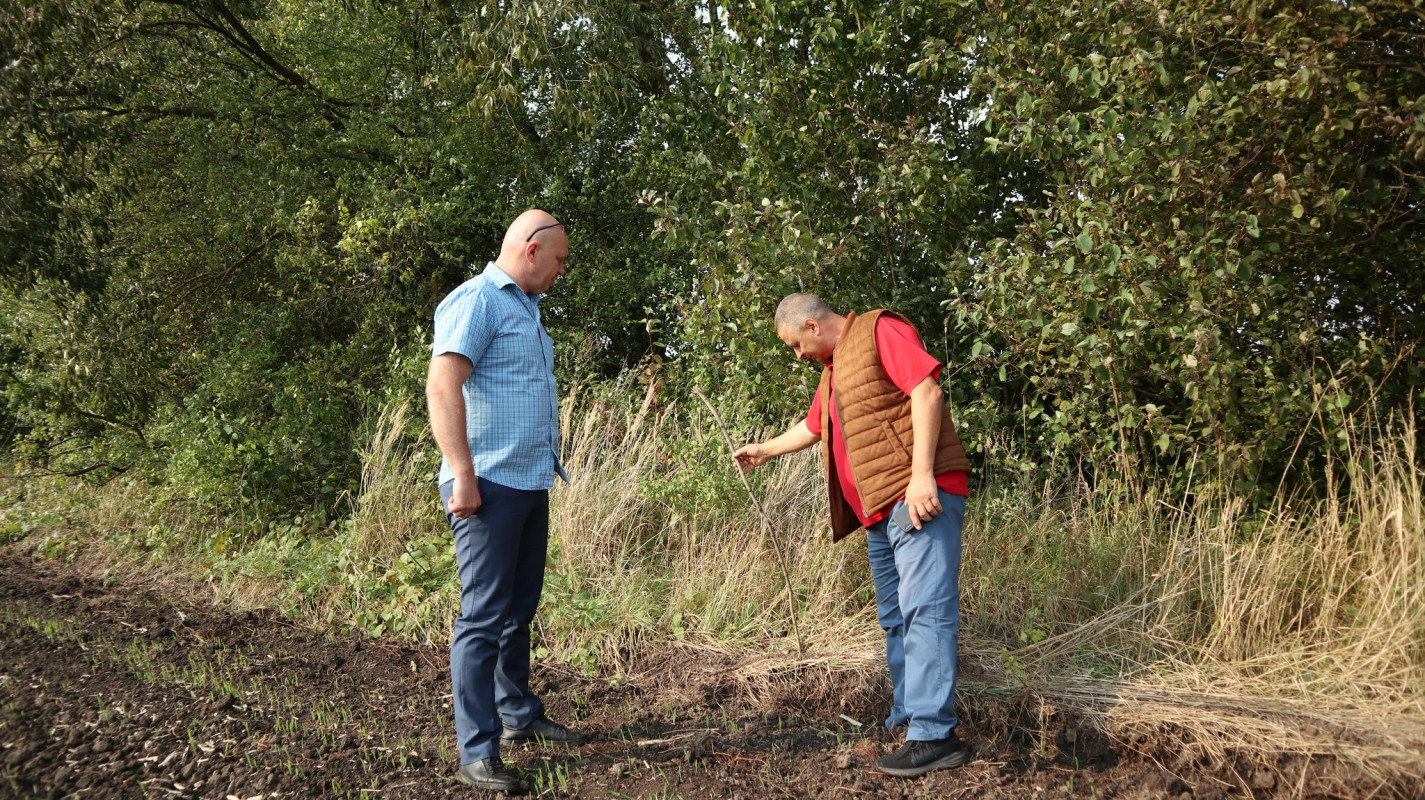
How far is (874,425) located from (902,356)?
11.7 inches

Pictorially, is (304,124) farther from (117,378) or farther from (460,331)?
(460,331)

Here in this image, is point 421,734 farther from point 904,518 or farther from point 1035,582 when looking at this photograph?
point 1035,582

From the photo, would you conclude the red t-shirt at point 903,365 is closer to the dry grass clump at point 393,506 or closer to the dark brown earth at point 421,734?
the dark brown earth at point 421,734

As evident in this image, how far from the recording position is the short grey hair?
3809 mm

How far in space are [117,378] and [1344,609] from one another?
10.1 m

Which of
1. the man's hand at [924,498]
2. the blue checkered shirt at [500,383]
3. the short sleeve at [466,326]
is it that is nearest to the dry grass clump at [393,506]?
the blue checkered shirt at [500,383]

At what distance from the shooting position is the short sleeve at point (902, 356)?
3402mm

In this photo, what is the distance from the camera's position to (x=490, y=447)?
137 inches

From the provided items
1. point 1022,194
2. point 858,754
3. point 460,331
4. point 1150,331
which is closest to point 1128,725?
point 858,754

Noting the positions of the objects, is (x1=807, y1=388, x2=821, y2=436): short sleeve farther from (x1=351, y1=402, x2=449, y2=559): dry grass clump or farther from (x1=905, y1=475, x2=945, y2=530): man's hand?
(x1=351, y1=402, x2=449, y2=559): dry grass clump

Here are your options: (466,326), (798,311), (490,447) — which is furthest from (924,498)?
(466,326)

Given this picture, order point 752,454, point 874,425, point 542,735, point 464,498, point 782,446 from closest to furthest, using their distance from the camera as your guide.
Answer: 1. point 464,498
2. point 874,425
3. point 542,735
4. point 782,446
5. point 752,454

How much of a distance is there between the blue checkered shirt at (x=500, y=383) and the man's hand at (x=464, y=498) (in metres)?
0.11

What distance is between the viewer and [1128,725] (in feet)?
11.9
